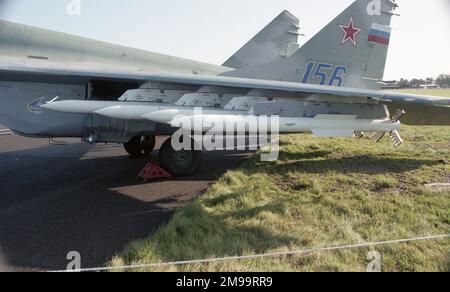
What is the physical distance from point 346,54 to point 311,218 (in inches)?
207

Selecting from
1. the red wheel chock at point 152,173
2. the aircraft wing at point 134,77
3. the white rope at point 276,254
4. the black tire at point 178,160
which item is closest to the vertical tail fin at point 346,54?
the aircraft wing at point 134,77

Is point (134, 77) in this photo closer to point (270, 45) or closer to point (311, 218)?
point (311, 218)

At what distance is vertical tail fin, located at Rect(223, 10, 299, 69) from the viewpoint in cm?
1189

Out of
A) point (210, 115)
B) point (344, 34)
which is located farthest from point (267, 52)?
point (210, 115)

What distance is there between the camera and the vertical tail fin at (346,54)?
7.56 m

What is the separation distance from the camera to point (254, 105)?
19.2ft

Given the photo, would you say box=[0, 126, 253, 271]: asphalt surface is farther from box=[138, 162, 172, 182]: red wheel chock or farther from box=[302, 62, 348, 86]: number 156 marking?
box=[302, 62, 348, 86]: number 156 marking

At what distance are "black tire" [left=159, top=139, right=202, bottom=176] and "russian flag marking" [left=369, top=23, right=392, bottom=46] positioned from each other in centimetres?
528

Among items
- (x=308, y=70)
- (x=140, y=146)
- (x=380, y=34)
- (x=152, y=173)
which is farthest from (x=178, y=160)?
→ (x=380, y=34)

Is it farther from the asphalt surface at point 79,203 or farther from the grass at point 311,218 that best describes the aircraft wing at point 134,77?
the asphalt surface at point 79,203

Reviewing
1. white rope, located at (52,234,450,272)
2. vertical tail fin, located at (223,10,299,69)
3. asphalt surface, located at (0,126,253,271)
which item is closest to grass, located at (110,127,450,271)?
white rope, located at (52,234,450,272)

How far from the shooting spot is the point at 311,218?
396 cm
